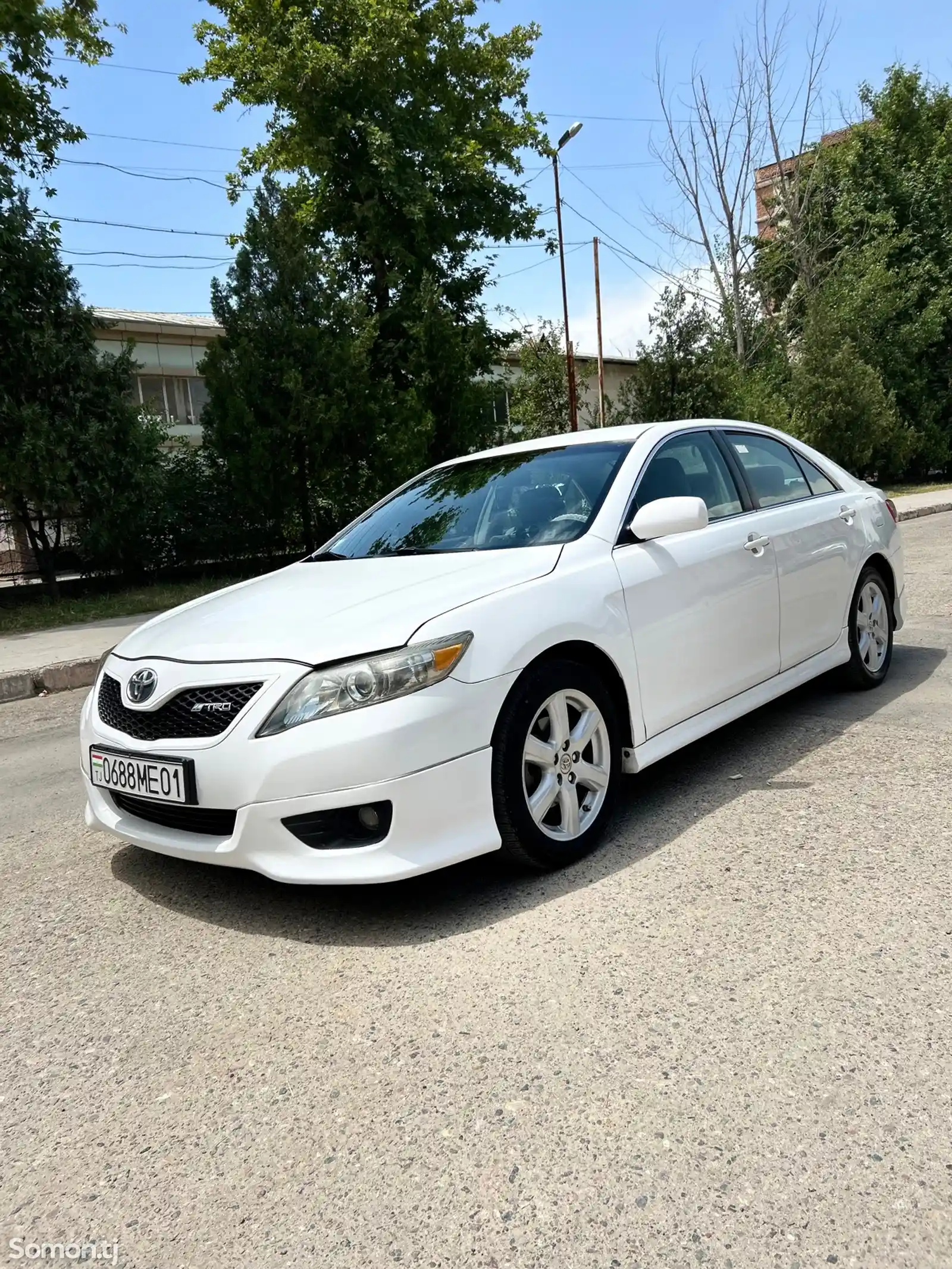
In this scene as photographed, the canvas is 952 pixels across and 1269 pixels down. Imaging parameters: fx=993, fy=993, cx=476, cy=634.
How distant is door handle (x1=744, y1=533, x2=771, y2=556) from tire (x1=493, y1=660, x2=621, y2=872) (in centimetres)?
120

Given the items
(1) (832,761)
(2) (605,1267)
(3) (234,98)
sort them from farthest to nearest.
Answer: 1. (3) (234,98)
2. (1) (832,761)
3. (2) (605,1267)

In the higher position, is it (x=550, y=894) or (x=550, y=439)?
(x=550, y=439)

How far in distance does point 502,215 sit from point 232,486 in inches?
393

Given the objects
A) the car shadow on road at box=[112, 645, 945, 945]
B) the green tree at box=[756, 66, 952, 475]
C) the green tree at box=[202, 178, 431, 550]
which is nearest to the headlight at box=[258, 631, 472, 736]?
the car shadow on road at box=[112, 645, 945, 945]

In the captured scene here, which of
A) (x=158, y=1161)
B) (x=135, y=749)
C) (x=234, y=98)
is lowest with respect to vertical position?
(x=158, y=1161)

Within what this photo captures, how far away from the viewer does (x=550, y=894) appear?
321cm

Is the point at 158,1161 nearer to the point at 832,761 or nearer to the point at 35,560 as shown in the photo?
the point at 832,761

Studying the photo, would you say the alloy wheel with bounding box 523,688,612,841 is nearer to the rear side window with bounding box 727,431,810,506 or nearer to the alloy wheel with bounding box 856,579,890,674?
the rear side window with bounding box 727,431,810,506

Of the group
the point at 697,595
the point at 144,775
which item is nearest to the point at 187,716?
the point at 144,775

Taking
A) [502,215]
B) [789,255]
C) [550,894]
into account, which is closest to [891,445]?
[789,255]

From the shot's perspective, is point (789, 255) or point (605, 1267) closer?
point (605, 1267)

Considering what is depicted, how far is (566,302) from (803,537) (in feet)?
73.0

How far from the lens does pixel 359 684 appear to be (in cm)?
293

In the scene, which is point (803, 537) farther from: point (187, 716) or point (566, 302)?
point (566, 302)
